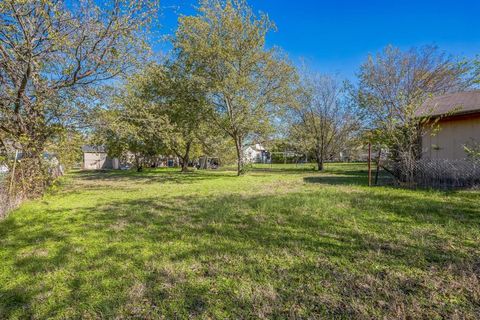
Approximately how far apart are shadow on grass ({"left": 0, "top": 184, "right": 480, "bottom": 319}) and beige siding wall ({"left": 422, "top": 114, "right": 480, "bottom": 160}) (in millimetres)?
4821

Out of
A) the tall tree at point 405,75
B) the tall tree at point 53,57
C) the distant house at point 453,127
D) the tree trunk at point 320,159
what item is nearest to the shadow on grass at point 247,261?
the tall tree at point 53,57

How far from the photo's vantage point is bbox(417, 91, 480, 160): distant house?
860 centimetres

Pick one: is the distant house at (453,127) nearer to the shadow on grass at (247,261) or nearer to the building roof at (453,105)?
the building roof at (453,105)

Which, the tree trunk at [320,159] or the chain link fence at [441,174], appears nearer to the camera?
the chain link fence at [441,174]

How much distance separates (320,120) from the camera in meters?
21.9

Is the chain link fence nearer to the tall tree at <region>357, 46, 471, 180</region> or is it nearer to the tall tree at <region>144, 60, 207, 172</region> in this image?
the tall tree at <region>357, 46, 471, 180</region>

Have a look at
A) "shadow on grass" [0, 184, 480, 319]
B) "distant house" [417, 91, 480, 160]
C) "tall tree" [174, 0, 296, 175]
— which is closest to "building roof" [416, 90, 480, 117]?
"distant house" [417, 91, 480, 160]

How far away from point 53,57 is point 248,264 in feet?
21.4

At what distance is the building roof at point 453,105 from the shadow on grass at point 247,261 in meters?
4.85

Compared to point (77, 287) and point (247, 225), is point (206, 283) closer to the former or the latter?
point (77, 287)

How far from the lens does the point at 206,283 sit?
2.52m

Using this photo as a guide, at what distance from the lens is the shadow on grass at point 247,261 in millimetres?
2184

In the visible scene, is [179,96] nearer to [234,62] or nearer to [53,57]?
[234,62]

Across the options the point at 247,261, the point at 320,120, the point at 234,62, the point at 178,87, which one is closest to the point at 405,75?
the point at 320,120
